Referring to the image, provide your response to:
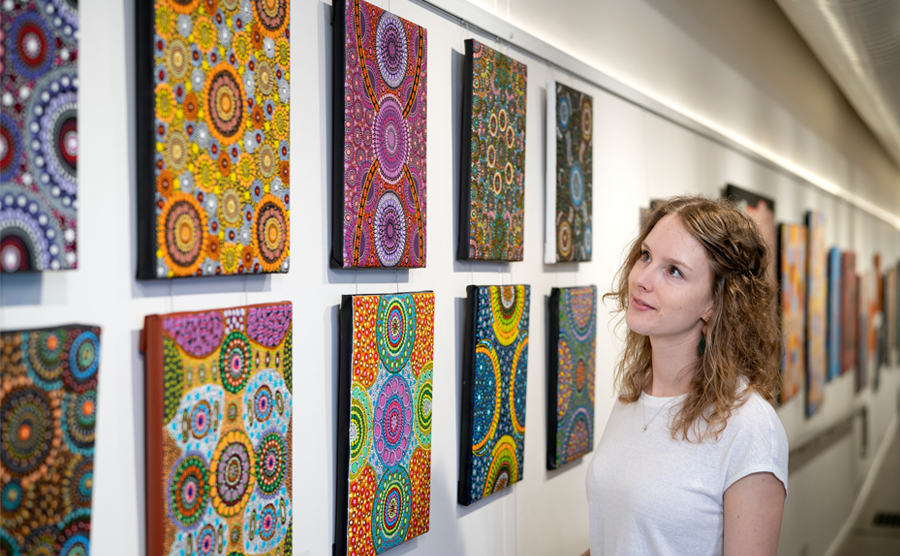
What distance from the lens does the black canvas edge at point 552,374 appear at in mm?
2029

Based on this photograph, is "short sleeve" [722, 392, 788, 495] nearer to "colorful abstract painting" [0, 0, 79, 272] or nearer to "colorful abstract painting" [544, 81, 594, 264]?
"colorful abstract painting" [544, 81, 594, 264]

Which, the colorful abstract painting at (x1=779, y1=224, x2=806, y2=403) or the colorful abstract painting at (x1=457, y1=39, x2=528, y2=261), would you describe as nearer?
the colorful abstract painting at (x1=457, y1=39, x2=528, y2=261)

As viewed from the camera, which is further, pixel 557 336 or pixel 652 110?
→ pixel 652 110

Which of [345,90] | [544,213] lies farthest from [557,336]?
[345,90]

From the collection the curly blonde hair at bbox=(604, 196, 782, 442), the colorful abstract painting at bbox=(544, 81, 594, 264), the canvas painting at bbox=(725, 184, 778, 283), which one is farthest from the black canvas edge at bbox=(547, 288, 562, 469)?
the canvas painting at bbox=(725, 184, 778, 283)

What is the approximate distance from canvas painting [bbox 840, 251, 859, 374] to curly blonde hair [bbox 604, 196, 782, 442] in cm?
518

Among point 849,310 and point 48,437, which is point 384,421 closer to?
point 48,437

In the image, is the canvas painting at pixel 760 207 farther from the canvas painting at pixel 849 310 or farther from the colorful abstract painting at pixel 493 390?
the canvas painting at pixel 849 310

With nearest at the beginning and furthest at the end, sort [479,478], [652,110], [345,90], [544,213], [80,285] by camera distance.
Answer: [80,285], [345,90], [479,478], [544,213], [652,110]

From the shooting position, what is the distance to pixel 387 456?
1405 millimetres

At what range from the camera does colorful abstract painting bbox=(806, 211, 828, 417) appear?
4.72 m

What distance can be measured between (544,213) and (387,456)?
3.05ft

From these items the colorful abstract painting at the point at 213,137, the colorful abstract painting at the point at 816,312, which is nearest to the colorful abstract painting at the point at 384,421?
the colorful abstract painting at the point at 213,137

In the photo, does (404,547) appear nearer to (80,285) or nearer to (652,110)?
(80,285)
